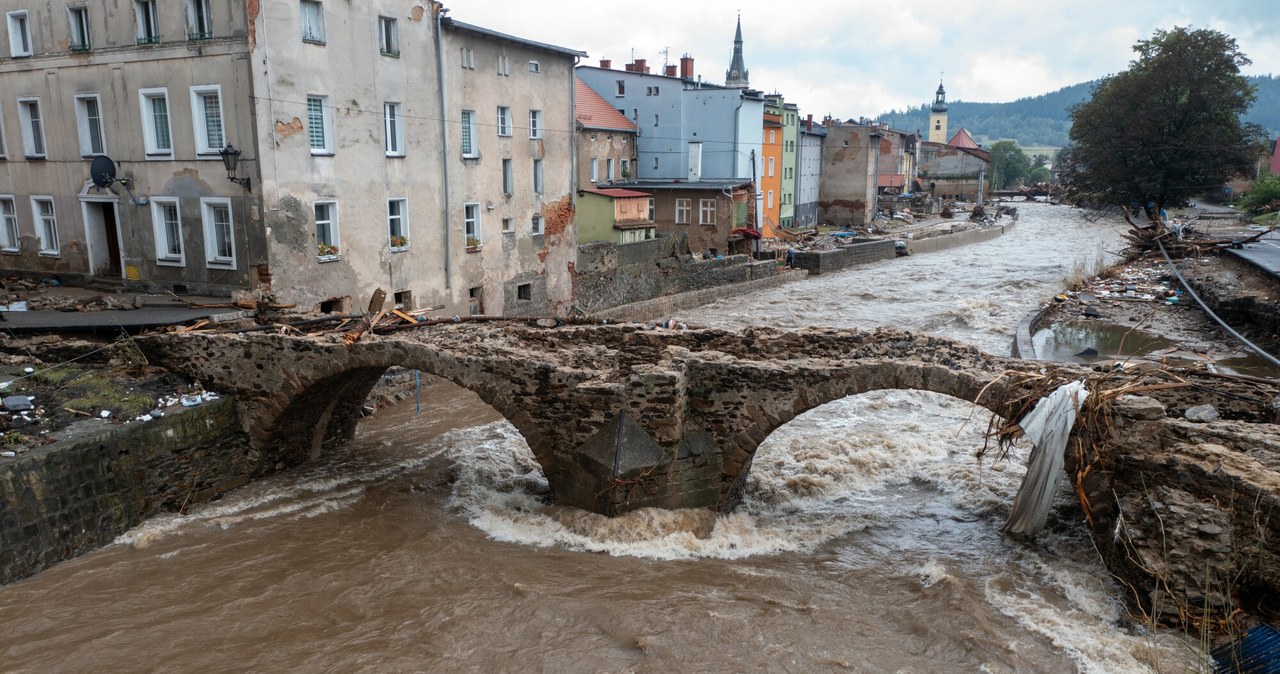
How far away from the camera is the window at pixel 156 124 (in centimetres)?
1714

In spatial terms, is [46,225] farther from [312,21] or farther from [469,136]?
[469,136]

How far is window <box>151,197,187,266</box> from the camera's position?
1773 centimetres

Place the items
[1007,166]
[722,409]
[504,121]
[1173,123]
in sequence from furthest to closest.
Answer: [1007,166], [1173,123], [504,121], [722,409]

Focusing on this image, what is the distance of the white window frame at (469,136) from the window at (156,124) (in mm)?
6750

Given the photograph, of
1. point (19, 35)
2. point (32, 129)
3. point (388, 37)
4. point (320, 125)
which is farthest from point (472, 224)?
point (19, 35)

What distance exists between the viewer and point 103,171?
58.0 feet

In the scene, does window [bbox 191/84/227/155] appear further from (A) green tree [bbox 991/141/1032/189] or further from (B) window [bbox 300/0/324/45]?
(A) green tree [bbox 991/141/1032/189]

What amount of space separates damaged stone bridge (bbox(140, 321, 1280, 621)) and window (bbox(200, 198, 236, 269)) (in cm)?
412

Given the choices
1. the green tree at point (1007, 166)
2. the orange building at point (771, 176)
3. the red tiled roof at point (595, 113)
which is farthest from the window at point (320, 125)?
the green tree at point (1007, 166)

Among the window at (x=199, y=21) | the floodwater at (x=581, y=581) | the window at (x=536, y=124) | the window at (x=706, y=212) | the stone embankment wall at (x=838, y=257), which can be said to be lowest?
the floodwater at (x=581, y=581)

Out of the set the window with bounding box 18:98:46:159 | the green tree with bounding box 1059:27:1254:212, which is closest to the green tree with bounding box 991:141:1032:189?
the green tree with bounding box 1059:27:1254:212

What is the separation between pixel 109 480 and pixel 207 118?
8364 mm

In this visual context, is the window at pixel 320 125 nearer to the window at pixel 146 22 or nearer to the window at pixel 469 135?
the window at pixel 146 22

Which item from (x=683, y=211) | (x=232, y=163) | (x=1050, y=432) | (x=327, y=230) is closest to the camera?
(x=1050, y=432)
